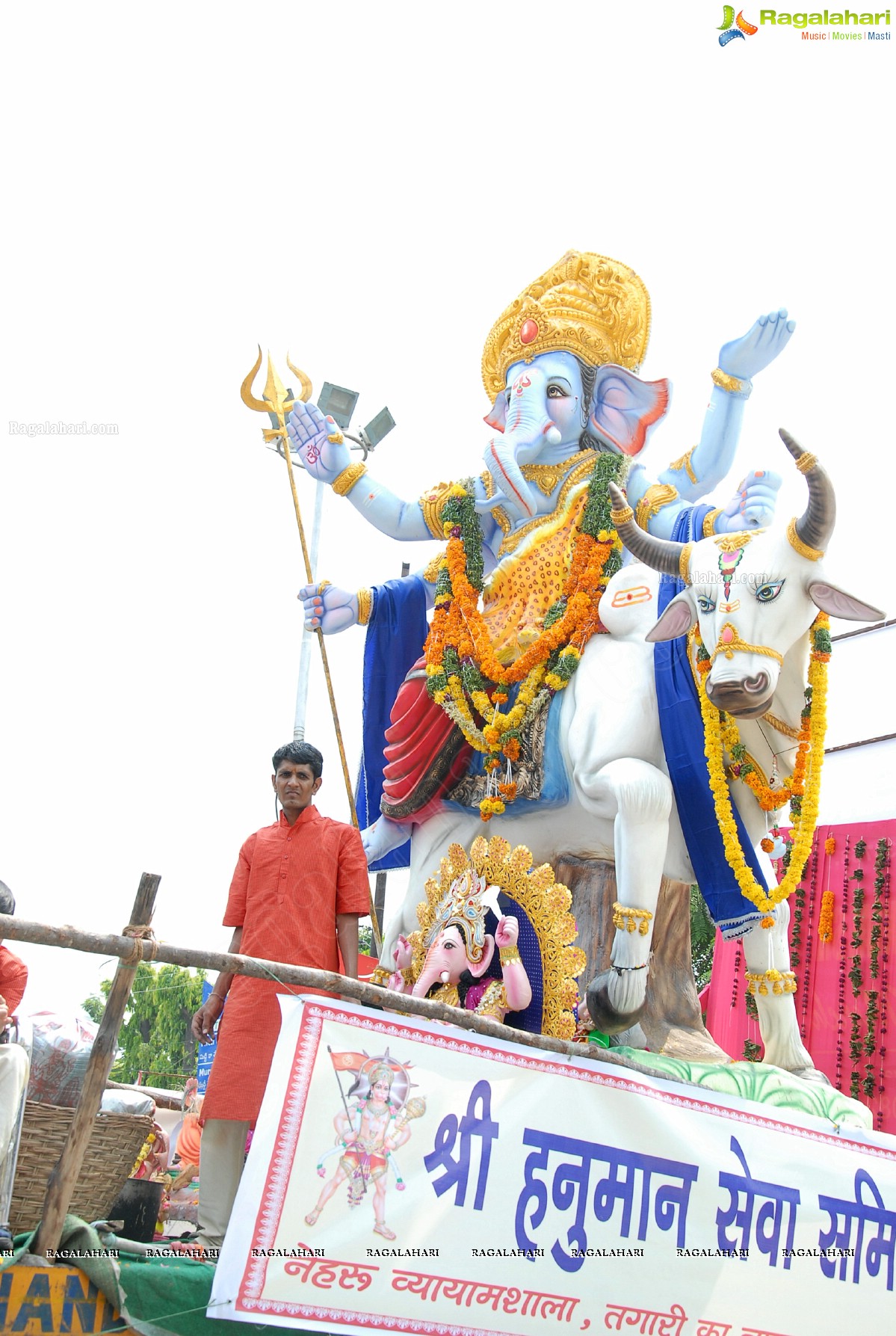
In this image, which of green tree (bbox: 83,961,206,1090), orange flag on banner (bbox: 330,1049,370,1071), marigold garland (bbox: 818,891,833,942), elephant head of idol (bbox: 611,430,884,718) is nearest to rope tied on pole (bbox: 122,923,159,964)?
orange flag on banner (bbox: 330,1049,370,1071)

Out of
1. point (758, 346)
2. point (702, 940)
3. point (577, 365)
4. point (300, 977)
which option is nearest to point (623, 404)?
point (577, 365)

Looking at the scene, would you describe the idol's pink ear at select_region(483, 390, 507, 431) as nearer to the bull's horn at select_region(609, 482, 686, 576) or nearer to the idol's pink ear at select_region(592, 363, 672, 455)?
the idol's pink ear at select_region(592, 363, 672, 455)

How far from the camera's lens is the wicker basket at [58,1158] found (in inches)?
133

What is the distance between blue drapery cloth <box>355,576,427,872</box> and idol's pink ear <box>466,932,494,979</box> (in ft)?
4.60

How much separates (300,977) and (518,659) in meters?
2.28

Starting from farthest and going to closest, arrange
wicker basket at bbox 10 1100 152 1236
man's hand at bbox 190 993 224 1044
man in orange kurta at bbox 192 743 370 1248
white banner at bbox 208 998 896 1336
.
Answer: man's hand at bbox 190 993 224 1044 → man in orange kurta at bbox 192 743 370 1248 → wicker basket at bbox 10 1100 152 1236 → white banner at bbox 208 998 896 1336

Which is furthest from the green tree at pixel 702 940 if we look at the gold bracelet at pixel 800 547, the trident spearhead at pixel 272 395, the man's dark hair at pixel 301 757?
the man's dark hair at pixel 301 757

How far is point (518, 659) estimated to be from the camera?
521 cm

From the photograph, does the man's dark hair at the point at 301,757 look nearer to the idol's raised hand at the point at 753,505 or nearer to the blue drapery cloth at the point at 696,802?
the blue drapery cloth at the point at 696,802

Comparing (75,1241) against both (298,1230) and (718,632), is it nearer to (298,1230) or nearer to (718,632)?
(298,1230)

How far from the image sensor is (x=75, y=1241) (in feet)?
→ 9.78

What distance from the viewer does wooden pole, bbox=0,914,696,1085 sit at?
2857mm

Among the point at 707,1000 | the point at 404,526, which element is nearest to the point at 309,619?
the point at 404,526

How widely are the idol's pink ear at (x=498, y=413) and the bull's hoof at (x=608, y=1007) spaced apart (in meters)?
2.76
